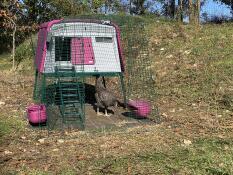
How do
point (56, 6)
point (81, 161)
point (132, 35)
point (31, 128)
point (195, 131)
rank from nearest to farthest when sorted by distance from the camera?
point (81, 161)
point (195, 131)
point (31, 128)
point (132, 35)
point (56, 6)

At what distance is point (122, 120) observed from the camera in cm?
770

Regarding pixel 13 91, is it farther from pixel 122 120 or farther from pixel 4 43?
pixel 4 43

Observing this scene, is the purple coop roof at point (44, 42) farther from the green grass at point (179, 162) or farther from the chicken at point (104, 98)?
the green grass at point (179, 162)

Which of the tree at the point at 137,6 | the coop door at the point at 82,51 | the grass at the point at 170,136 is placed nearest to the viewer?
the grass at the point at 170,136

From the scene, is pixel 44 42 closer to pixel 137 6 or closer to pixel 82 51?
pixel 82 51

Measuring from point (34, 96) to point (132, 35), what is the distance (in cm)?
245

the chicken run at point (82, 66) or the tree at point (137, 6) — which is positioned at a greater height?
the tree at point (137, 6)

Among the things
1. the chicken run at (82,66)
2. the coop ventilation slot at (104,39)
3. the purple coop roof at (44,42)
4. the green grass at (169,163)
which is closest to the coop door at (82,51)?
the chicken run at (82,66)

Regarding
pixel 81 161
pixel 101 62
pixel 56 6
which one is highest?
pixel 56 6

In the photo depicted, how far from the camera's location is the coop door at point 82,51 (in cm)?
825

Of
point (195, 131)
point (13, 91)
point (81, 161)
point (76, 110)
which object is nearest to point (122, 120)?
point (76, 110)

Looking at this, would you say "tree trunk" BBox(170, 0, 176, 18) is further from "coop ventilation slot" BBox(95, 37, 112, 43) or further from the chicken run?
"coop ventilation slot" BBox(95, 37, 112, 43)

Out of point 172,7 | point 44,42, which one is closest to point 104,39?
point 44,42

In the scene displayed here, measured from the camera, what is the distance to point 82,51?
830 cm
